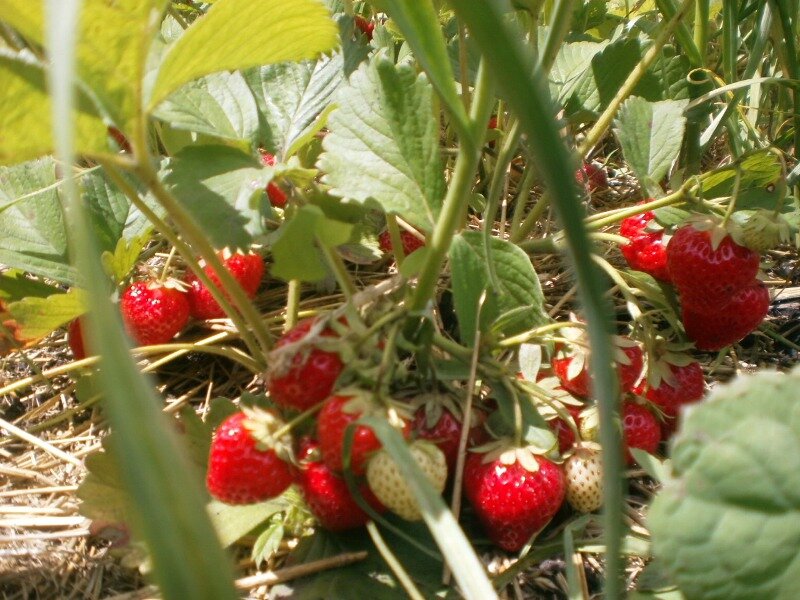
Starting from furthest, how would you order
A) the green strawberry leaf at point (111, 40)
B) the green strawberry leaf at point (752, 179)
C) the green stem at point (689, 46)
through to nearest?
1. the green stem at point (689, 46)
2. the green strawberry leaf at point (752, 179)
3. the green strawberry leaf at point (111, 40)

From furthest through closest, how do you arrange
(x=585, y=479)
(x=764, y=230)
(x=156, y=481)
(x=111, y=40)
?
(x=764, y=230) → (x=585, y=479) → (x=111, y=40) → (x=156, y=481)

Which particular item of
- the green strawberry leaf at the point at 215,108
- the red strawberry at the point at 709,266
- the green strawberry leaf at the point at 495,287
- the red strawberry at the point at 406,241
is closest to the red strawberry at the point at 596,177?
the red strawberry at the point at 406,241

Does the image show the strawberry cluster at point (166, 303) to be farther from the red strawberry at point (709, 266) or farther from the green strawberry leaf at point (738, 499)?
the green strawberry leaf at point (738, 499)

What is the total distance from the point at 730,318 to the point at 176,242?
692mm

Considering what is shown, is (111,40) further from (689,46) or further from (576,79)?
(689,46)

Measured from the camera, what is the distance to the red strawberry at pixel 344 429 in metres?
0.76

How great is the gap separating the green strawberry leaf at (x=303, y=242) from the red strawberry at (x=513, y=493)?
275 mm

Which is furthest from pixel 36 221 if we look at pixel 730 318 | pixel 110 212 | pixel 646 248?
pixel 730 318

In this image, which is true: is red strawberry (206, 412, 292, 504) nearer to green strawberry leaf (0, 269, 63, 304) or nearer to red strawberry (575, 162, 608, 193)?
green strawberry leaf (0, 269, 63, 304)

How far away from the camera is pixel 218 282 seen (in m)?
1.18

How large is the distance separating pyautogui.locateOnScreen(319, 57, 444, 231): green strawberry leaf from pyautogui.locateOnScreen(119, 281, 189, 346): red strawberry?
0.40 m

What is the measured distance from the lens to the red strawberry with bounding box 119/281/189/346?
1156 mm

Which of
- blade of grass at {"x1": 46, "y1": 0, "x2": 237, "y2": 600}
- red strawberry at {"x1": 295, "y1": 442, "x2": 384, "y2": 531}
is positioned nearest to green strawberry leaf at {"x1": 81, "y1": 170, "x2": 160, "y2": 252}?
red strawberry at {"x1": 295, "y1": 442, "x2": 384, "y2": 531}

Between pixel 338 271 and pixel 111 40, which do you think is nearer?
pixel 111 40
